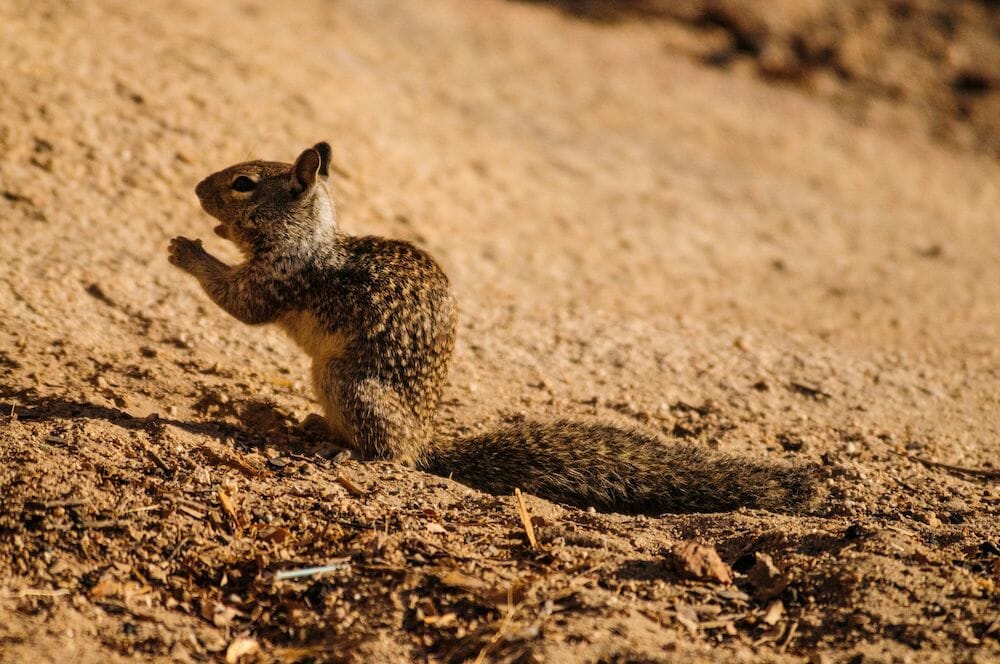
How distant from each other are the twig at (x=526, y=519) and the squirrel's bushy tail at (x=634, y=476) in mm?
284

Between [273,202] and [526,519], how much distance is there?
2.26 m

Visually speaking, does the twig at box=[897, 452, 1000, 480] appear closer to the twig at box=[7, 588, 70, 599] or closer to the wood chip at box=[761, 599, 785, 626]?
the wood chip at box=[761, 599, 785, 626]

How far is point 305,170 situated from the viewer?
5.12 metres

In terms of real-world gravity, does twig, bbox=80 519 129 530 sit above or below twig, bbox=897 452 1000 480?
below

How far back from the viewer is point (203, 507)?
4043 mm

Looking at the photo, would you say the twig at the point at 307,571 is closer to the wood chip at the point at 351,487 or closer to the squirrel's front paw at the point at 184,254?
the wood chip at the point at 351,487

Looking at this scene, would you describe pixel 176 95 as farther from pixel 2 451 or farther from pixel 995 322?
pixel 995 322

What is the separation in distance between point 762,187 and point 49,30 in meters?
7.26

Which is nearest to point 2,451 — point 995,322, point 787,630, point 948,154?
point 787,630

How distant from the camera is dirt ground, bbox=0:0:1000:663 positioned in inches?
143

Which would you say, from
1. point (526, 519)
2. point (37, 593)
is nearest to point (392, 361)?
point (526, 519)

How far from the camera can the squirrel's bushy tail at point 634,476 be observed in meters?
4.63

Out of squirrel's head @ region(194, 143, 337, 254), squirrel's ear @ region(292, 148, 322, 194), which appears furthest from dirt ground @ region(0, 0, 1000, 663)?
squirrel's ear @ region(292, 148, 322, 194)

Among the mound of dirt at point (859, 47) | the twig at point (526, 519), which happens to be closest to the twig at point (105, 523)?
the twig at point (526, 519)
